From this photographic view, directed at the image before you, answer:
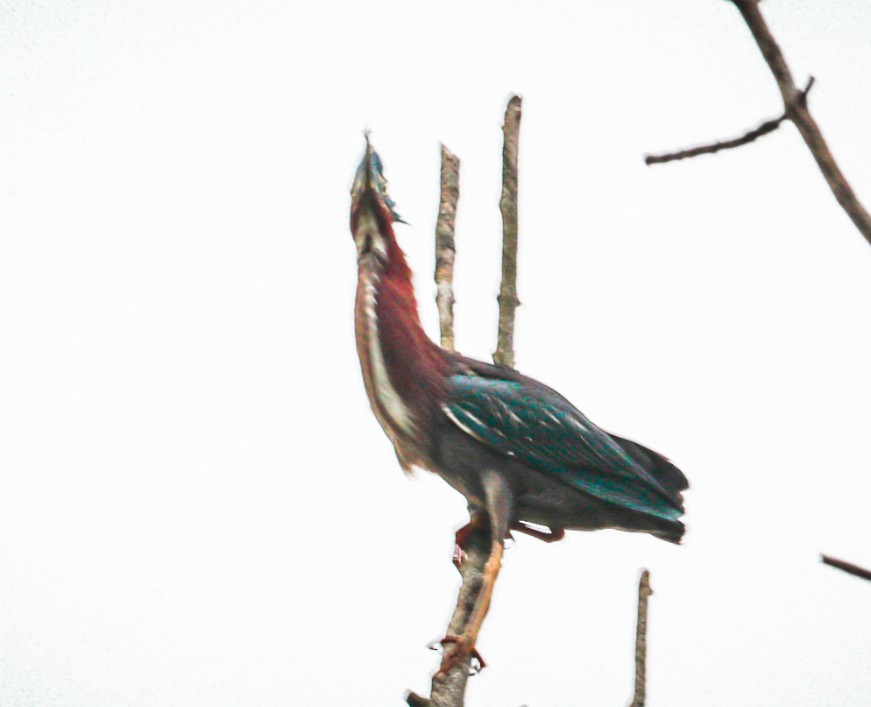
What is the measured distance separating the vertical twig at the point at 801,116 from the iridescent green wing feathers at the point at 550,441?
2983mm

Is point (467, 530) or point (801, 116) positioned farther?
point (467, 530)

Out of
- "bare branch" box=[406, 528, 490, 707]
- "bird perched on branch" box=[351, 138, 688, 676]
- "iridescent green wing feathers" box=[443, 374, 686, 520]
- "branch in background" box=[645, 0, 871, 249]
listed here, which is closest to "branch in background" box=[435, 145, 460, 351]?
"bird perched on branch" box=[351, 138, 688, 676]

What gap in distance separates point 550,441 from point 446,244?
116cm

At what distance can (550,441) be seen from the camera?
4.62 m

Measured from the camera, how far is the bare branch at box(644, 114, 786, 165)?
1.76m

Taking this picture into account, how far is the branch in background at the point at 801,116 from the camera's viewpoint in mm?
1493

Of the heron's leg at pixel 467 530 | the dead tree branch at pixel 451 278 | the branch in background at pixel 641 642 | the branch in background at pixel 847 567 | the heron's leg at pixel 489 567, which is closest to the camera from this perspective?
the branch in background at pixel 847 567

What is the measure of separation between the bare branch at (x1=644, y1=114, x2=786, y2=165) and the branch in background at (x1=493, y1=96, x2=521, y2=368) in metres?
2.87

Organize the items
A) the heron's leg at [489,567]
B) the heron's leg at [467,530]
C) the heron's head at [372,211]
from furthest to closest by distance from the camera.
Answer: the heron's head at [372,211] → the heron's leg at [467,530] → the heron's leg at [489,567]

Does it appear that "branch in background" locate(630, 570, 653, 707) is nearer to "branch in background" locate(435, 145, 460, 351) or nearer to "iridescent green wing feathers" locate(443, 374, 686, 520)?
"iridescent green wing feathers" locate(443, 374, 686, 520)

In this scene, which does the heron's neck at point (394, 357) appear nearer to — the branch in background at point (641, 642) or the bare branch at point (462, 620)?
the bare branch at point (462, 620)

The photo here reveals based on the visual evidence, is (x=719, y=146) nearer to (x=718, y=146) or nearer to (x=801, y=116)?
(x=718, y=146)

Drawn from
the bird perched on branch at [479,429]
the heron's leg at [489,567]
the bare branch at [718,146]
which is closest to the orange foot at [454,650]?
the heron's leg at [489,567]

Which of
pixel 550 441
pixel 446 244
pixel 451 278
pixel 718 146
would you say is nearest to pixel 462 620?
pixel 550 441
